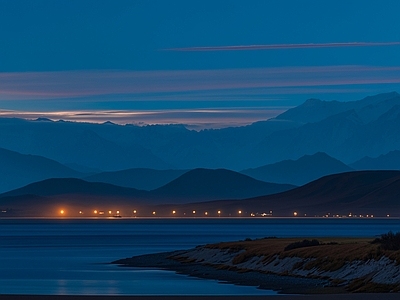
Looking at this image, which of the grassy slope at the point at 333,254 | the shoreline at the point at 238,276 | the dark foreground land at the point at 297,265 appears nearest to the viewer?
the grassy slope at the point at 333,254

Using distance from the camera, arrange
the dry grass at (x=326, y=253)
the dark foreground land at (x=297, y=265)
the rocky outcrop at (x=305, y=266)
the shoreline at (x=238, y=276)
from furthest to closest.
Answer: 1. the dry grass at (x=326, y=253)
2. the shoreline at (x=238, y=276)
3. the dark foreground land at (x=297, y=265)
4. the rocky outcrop at (x=305, y=266)

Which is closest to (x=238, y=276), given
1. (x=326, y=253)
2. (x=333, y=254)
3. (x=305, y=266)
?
(x=305, y=266)

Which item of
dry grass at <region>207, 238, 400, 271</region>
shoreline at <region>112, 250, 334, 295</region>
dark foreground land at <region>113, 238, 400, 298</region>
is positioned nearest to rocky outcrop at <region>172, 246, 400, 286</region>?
dark foreground land at <region>113, 238, 400, 298</region>

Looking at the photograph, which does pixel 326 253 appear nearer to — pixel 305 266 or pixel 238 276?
pixel 305 266

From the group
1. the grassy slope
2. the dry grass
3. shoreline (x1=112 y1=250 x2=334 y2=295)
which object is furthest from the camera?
the dry grass

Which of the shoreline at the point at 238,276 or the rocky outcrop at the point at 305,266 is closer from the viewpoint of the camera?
the rocky outcrop at the point at 305,266

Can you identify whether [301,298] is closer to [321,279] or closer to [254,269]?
[321,279]

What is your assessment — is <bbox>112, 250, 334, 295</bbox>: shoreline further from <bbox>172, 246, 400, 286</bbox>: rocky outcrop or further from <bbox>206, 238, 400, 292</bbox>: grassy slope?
<bbox>206, 238, 400, 292</bbox>: grassy slope

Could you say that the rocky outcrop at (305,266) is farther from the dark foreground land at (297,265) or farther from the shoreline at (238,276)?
the shoreline at (238,276)

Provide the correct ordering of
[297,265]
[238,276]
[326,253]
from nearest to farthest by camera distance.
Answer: [326,253], [297,265], [238,276]

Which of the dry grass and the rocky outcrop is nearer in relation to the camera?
the rocky outcrop

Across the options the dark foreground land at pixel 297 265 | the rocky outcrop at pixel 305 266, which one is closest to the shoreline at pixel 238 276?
the dark foreground land at pixel 297 265

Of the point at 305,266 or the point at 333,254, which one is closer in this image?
the point at 333,254

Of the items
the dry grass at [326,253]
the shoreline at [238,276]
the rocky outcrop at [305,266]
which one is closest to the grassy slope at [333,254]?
the dry grass at [326,253]
